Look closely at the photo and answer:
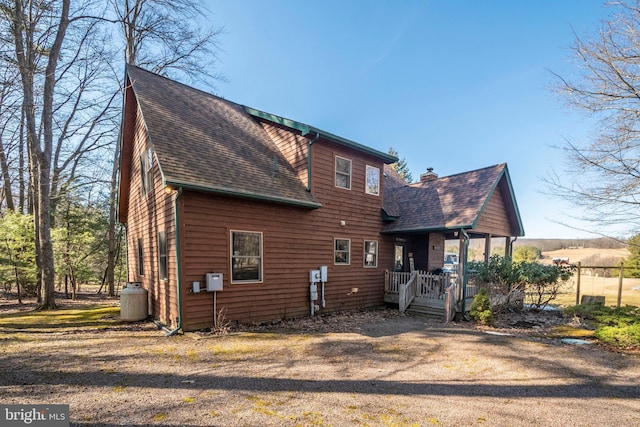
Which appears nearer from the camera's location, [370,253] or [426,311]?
[426,311]

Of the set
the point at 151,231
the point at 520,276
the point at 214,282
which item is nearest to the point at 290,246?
the point at 214,282

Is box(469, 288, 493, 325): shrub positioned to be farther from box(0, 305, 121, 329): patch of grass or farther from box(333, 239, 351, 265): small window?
box(0, 305, 121, 329): patch of grass

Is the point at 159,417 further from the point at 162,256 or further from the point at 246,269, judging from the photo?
the point at 162,256

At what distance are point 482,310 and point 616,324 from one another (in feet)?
9.90

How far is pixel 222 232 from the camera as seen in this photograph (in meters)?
7.57

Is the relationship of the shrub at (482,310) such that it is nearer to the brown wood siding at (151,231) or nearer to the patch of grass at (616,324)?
the patch of grass at (616,324)

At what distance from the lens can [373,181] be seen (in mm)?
11539

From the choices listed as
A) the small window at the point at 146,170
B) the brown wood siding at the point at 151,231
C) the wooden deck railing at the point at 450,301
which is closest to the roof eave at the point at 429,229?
the wooden deck railing at the point at 450,301

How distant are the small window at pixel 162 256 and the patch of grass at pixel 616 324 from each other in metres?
10.9

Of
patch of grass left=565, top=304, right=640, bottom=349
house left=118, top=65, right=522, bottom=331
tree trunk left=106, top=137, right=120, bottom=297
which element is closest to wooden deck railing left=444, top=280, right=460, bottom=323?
house left=118, top=65, right=522, bottom=331

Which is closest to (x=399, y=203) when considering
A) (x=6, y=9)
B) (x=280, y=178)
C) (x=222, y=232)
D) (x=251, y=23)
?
(x=280, y=178)

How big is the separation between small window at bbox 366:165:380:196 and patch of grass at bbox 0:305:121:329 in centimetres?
913

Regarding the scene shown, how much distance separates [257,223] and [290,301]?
2.62m

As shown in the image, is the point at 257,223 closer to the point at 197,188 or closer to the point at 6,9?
the point at 197,188
